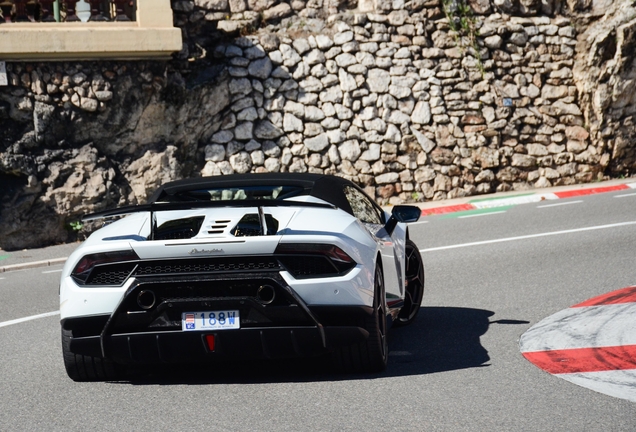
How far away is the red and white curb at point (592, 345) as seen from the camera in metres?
6.41

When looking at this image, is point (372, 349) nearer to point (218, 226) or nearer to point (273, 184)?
point (218, 226)

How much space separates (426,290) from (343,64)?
32.1 feet

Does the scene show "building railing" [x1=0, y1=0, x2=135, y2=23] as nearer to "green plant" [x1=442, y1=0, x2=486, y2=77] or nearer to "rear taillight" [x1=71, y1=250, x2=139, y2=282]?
"green plant" [x1=442, y1=0, x2=486, y2=77]

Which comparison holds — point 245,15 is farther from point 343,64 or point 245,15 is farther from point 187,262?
point 187,262

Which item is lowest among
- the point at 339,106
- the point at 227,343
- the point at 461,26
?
the point at 339,106

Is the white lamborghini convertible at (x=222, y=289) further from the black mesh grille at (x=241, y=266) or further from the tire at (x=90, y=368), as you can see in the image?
the tire at (x=90, y=368)

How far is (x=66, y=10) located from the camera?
56.7 feet

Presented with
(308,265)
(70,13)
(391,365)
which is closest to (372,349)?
(391,365)

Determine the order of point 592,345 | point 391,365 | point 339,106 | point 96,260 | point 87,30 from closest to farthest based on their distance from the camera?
1. point 96,260
2. point 391,365
3. point 592,345
4. point 87,30
5. point 339,106

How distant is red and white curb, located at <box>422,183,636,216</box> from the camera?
18531mm

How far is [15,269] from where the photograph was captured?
1533 centimetres

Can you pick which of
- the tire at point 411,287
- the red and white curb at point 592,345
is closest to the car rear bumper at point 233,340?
the red and white curb at point 592,345

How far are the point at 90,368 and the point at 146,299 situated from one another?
932mm

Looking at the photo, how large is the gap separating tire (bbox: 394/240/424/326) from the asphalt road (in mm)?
119
